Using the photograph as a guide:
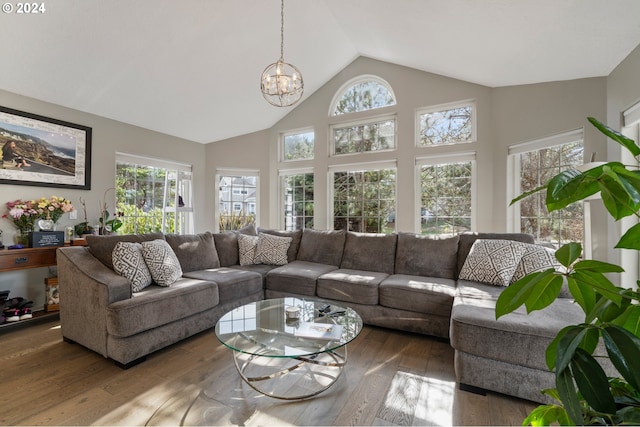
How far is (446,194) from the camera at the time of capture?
12.0 feet

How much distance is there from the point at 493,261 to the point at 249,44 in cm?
337

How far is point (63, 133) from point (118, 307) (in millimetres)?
2469

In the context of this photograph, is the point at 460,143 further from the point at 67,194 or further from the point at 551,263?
the point at 67,194

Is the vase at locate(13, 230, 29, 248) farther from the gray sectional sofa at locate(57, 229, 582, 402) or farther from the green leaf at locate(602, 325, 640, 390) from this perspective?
the green leaf at locate(602, 325, 640, 390)

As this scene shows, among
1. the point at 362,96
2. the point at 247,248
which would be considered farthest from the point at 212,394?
the point at 362,96

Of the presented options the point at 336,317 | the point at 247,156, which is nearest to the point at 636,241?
the point at 336,317

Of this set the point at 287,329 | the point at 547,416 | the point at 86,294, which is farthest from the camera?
the point at 86,294

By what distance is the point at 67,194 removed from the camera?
320 centimetres

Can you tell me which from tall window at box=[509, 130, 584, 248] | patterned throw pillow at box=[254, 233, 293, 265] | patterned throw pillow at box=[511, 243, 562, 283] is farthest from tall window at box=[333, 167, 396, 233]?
patterned throw pillow at box=[511, 243, 562, 283]

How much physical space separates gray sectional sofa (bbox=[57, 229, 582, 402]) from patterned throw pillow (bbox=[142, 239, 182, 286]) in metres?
0.08

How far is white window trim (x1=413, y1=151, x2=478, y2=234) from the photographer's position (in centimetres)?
347

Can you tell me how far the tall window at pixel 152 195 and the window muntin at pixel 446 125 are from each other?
12.1 ft

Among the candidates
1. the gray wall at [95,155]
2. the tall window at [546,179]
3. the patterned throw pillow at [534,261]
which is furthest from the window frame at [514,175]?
the gray wall at [95,155]

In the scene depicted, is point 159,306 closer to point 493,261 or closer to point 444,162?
point 493,261
